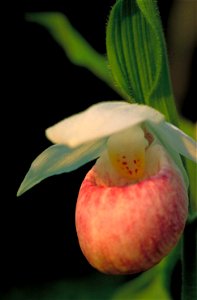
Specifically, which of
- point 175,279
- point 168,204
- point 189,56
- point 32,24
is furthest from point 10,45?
point 168,204

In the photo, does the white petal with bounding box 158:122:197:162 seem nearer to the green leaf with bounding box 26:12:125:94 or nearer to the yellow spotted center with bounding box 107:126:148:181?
the yellow spotted center with bounding box 107:126:148:181

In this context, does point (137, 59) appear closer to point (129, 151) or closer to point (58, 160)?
point (129, 151)

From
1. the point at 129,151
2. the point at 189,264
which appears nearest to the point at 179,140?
the point at 129,151

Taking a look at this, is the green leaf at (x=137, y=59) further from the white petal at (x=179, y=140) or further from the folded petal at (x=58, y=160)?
the folded petal at (x=58, y=160)

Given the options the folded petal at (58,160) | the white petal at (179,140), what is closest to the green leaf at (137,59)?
the white petal at (179,140)

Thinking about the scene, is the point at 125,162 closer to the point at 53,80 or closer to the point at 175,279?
the point at 175,279
